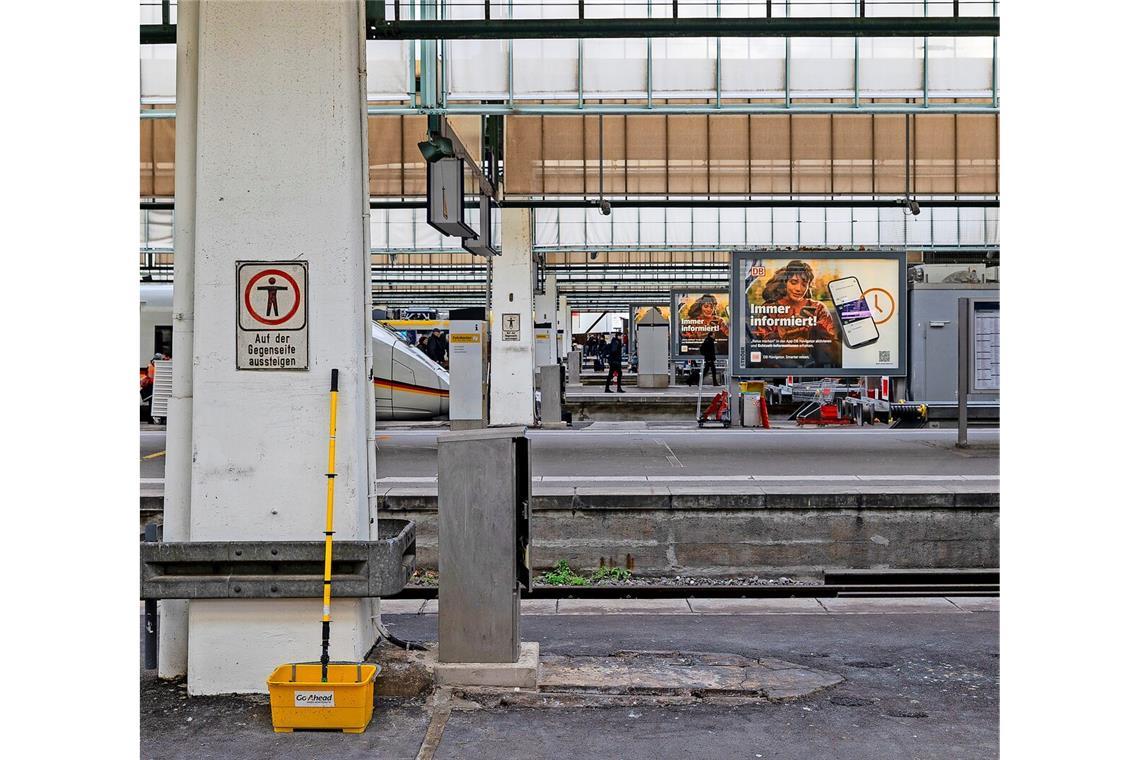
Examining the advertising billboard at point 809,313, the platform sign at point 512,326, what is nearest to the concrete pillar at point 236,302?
the advertising billboard at point 809,313

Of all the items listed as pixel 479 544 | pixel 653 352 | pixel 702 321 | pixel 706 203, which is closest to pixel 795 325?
pixel 706 203

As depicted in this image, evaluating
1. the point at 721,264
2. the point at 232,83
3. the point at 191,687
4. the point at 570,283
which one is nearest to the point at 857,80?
the point at 232,83

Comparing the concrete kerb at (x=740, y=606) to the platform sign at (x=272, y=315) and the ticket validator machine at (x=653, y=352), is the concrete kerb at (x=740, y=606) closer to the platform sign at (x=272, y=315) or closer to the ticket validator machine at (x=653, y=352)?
the platform sign at (x=272, y=315)

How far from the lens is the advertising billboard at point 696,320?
153 feet

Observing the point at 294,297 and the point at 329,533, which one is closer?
the point at 329,533

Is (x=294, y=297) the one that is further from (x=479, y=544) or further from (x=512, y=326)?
(x=512, y=326)

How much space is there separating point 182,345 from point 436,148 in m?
7.74

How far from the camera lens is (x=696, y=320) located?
47156 millimetres

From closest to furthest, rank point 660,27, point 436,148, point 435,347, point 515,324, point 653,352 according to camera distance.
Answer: point 660,27
point 436,148
point 515,324
point 435,347
point 653,352

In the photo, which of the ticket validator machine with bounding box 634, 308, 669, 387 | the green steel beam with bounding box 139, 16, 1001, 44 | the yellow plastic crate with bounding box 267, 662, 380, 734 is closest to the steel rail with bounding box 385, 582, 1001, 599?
the yellow plastic crate with bounding box 267, 662, 380, 734

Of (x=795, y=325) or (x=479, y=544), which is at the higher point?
(x=795, y=325)

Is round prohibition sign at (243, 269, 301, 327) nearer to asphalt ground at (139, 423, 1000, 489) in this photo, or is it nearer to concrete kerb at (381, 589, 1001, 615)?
concrete kerb at (381, 589, 1001, 615)

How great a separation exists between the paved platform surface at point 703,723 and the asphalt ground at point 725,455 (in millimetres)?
5423

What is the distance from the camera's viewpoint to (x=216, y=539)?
6035 mm
